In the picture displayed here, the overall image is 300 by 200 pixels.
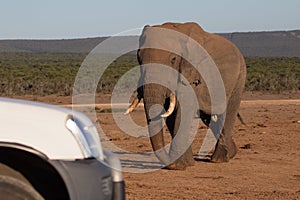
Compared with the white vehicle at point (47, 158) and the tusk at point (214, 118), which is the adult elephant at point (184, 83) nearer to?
the tusk at point (214, 118)

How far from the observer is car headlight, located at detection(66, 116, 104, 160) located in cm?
501

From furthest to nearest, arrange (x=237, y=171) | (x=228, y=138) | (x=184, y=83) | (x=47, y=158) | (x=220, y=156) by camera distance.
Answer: (x=228, y=138), (x=220, y=156), (x=184, y=83), (x=237, y=171), (x=47, y=158)

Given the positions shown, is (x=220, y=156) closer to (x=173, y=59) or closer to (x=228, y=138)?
(x=228, y=138)

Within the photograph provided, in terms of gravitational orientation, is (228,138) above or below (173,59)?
below

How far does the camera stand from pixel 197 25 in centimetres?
1393

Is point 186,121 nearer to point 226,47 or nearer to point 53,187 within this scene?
point 226,47

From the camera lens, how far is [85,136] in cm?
516

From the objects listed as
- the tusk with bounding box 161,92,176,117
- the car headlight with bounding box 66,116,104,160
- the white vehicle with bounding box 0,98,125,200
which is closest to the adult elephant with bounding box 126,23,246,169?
the tusk with bounding box 161,92,176,117

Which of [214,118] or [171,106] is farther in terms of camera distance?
[214,118]

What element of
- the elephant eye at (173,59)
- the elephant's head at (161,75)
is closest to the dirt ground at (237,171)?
the elephant's head at (161,75)

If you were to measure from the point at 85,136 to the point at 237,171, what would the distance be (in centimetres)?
682

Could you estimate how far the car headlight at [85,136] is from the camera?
5.01 meters

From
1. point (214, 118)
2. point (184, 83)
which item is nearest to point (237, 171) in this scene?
point (184, 83)

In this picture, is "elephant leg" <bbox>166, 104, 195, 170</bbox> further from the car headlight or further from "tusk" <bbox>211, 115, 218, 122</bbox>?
the car headlight
